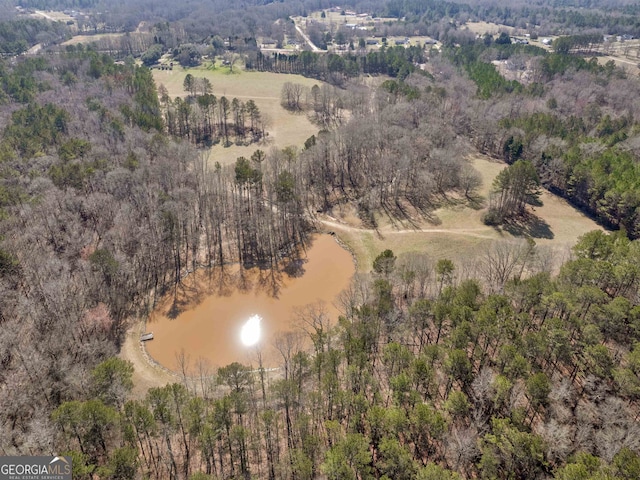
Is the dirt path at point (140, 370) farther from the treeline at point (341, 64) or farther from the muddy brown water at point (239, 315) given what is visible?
the treeline at point (341, 64)

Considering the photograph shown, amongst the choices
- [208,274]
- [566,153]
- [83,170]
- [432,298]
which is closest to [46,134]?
[83,170]

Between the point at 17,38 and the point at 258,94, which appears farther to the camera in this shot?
the point at 17,38

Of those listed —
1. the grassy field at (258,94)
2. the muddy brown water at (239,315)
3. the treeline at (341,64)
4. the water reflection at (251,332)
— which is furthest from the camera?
the treeline at (341,64)

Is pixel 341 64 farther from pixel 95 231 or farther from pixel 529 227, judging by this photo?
pixel 95 231

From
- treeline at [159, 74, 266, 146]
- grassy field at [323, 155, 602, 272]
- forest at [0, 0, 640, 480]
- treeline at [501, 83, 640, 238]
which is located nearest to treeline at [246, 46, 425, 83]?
forest at [0, 0, 640, 480]

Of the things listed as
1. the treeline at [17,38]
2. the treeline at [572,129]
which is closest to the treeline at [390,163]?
the treeline at [572,129]

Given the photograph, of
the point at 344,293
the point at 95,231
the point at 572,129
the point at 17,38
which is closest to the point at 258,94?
the point at 95,231

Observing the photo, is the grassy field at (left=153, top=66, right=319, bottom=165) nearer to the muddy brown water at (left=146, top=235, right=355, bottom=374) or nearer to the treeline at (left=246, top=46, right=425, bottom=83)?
the treeline at (left=246, top=46, right=425, bottom=83)
